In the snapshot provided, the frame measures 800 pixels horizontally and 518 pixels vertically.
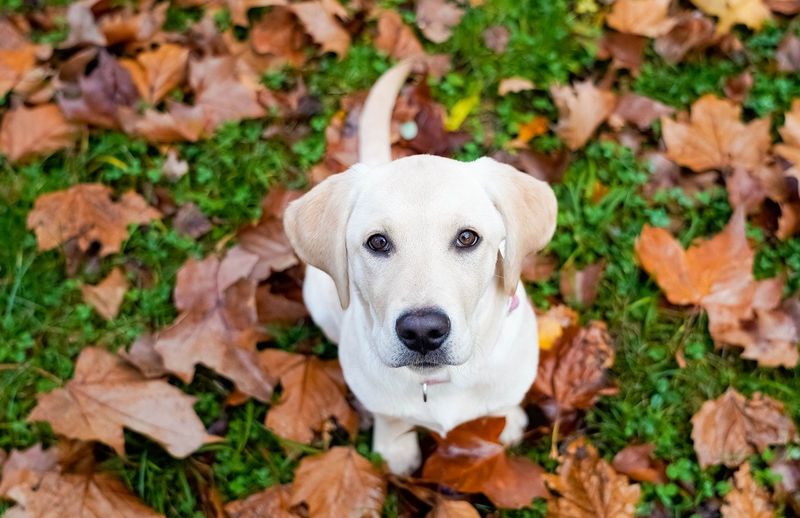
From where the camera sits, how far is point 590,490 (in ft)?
9.59

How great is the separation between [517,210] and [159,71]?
8.09 feet

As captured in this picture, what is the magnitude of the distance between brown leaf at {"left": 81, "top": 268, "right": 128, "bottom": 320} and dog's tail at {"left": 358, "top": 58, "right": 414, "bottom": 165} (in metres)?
1.31

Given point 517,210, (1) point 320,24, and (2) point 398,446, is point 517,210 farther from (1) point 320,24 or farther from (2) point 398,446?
(1) point 320,24

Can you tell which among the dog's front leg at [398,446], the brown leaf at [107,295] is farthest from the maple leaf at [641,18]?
the brown leaf at [107,295]

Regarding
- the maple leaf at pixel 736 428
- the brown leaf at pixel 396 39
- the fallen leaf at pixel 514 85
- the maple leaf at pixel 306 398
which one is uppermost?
the brown leaf at pixel 396 39

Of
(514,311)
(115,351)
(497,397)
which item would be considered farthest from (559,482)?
(115,351)

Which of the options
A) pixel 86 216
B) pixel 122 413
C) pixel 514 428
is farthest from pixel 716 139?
pixel 86 216

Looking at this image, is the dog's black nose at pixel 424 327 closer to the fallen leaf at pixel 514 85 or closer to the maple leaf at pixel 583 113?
the maple leaf at pixel 583 113

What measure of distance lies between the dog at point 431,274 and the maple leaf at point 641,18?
1.93 m

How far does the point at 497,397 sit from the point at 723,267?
Result: 1.23 metres

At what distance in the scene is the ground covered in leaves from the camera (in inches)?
121

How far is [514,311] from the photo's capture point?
267 centimetres

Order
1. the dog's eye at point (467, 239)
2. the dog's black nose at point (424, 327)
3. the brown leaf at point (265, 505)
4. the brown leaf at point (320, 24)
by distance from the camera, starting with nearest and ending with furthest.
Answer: the dog's black nose at point (424, 327) < the dog's eye at point (467, 239) < the brown leaf at point (265, 505) < the brown leaf at point (320, 24)

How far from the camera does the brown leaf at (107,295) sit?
3.65 metres
